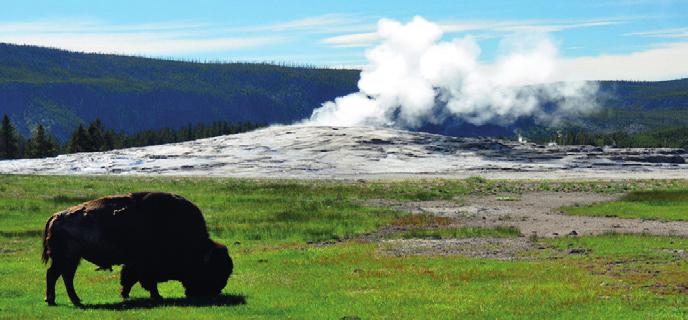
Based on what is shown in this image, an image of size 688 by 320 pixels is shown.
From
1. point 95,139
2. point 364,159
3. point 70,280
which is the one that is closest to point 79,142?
point 95,139

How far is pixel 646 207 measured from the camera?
161 feet

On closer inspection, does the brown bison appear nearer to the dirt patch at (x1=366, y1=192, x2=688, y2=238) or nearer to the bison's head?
the bison's head

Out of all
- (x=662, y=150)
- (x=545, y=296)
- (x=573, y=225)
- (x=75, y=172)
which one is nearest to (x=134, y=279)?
(x=545, y=296)

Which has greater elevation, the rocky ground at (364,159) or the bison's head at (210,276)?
the bison's head at (210,276)

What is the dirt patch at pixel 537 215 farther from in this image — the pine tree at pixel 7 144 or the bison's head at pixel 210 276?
the pine tree at pixel 7 144

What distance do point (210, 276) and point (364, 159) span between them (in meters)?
81.0

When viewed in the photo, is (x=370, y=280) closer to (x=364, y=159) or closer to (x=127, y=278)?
(x=127, y=278)

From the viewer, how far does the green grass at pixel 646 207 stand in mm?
44281

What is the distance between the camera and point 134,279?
18172mm

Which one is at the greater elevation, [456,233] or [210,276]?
[210,276]

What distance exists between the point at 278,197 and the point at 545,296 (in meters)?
39.2

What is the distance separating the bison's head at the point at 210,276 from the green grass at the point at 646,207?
30349 mm

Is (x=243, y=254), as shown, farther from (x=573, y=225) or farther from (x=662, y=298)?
(x=573, y=225)

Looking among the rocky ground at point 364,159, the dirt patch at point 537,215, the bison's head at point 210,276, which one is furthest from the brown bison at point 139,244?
the rocky ground at point 364,159
